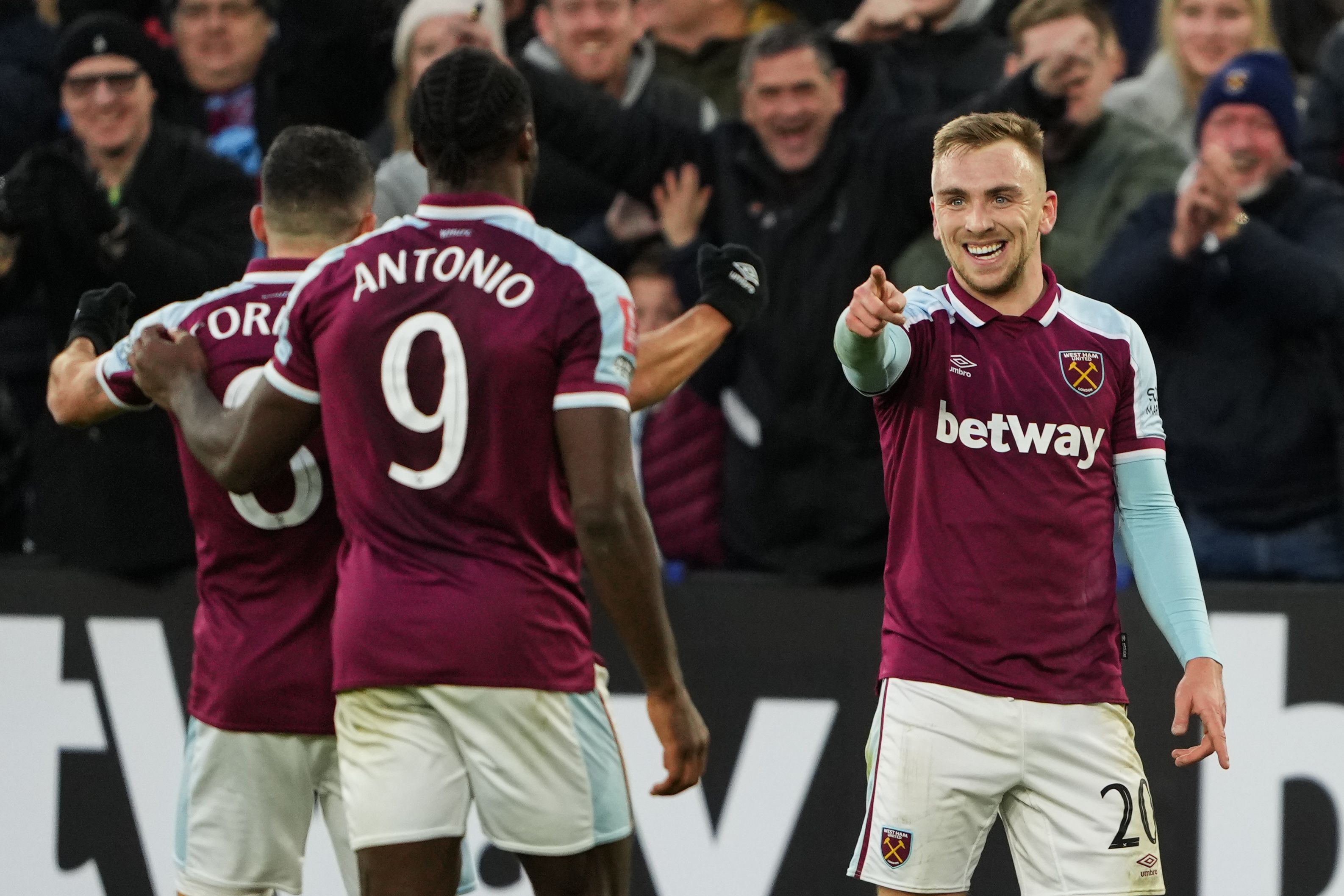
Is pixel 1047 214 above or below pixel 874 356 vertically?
above

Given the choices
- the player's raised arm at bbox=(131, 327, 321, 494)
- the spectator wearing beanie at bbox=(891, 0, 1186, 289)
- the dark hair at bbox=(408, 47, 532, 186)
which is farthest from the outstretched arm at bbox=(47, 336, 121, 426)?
the spectator wearing beanie at bbox=(891, 0, 1186, 289)

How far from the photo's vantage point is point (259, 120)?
6.50 m

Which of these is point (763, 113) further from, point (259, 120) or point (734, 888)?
point (734, 888)

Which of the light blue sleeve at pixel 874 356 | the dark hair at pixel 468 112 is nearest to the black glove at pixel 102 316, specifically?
the dark hair at pixel 468 112

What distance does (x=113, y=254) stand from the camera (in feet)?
19.1

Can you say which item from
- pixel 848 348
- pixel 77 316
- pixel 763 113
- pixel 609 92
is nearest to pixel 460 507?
pixel 848 348

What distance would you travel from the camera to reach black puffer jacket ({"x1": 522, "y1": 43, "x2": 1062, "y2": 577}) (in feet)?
17.8

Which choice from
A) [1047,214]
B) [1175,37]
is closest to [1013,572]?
[1047,214]

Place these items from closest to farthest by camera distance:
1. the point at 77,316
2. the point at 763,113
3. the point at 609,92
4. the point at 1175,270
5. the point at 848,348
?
the point at 848,348
the point at 77,316
the point at 1175,270
the point at 763,113
the point at 609,92

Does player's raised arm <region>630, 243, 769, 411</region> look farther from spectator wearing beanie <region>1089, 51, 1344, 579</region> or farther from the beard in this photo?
spectator wearing beanie <region>1089, 51, 1344, 579</region>

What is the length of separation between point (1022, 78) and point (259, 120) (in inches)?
110

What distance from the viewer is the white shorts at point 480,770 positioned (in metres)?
3.20

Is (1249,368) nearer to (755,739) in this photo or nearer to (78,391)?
(755,739)

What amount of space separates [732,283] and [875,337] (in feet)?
1.58
